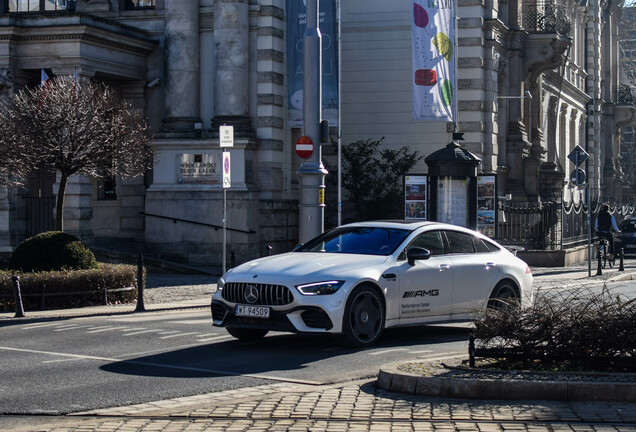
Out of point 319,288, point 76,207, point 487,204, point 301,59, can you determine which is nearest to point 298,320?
point 319,288

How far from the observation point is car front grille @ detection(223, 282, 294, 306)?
40.4ft

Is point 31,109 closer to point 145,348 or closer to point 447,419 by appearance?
point 145,348

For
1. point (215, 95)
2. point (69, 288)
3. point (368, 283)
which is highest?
point (215, 95)

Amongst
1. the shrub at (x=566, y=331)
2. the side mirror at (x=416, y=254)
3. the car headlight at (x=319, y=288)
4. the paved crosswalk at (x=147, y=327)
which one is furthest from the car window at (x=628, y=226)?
the shrub at (x=566, y=331)

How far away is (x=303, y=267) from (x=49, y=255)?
821cm

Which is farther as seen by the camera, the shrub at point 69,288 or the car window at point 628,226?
the car window at point 628,226

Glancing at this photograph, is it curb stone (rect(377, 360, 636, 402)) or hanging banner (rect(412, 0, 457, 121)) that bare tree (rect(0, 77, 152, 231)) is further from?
curb stone (rect(377, 360, 636, 402))

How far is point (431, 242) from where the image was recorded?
1405 cm

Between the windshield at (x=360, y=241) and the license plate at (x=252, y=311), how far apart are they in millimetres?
1684

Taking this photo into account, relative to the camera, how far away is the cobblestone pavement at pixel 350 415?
7977 mm

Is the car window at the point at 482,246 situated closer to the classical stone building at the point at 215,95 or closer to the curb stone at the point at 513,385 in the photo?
the curb stone at the point at 513,385

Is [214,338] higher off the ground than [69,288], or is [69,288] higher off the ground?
[69,288]

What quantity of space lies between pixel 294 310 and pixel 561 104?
42.4m

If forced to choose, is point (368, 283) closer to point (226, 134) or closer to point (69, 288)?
point (69, 288)
